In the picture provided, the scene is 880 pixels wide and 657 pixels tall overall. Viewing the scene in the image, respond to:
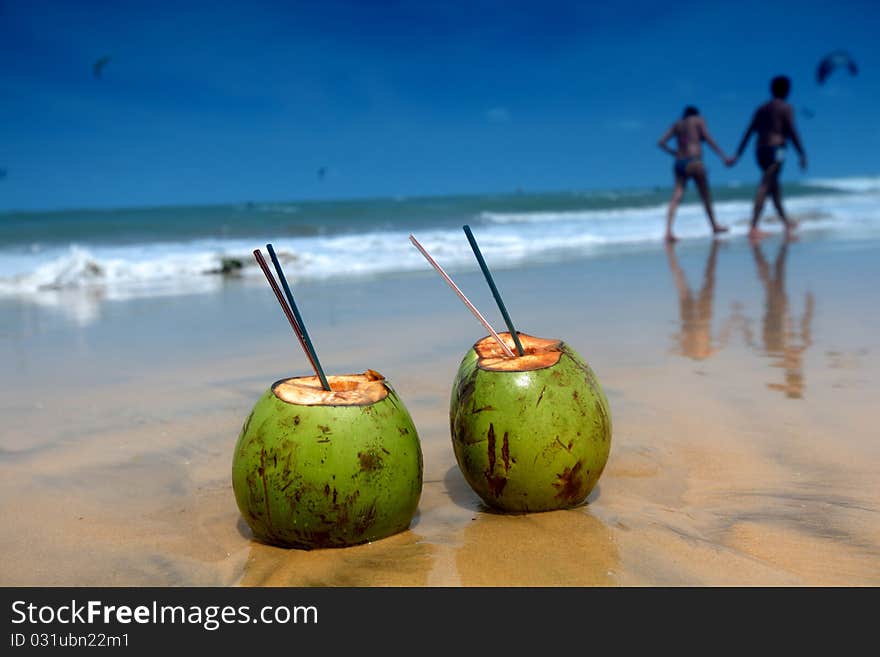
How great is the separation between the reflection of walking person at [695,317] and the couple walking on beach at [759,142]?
4.10 m

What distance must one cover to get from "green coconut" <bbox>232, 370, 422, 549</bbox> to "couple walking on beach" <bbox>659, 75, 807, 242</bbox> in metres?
11.0

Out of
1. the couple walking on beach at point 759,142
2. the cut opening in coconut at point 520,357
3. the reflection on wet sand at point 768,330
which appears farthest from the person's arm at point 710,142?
the cut opening in coconut at point 520,357

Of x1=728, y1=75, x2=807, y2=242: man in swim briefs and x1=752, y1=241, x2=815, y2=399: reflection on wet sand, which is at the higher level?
x1=728, y1=75, x2=807, y2=242: man in swim briefs

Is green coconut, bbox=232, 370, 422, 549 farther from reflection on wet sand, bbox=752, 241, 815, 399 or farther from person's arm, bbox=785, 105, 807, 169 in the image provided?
person's arm, bbox=785, 105, 807, 169

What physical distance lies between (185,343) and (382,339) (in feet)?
4.44

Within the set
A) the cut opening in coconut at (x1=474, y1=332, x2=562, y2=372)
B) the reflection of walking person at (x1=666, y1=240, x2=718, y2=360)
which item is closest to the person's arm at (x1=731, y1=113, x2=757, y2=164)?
the reflection of walking person at (x1=666, y1=240, x2=718, y2=360)

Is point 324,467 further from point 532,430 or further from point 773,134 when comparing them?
point 773,134

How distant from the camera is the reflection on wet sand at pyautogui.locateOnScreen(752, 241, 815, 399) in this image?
12.2ft

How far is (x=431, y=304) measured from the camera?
267 inches

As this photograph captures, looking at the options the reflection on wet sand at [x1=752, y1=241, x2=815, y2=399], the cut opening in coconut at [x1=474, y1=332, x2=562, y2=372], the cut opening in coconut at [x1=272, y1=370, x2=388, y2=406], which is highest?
the cut opening in coconut at [x1=474, y1=332, x2=562, y2=372]

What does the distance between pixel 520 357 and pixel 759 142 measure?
1107cm

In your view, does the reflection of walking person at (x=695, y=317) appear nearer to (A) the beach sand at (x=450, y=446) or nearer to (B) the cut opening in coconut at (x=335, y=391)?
(A) the beach sand at (x=450, y=446)
